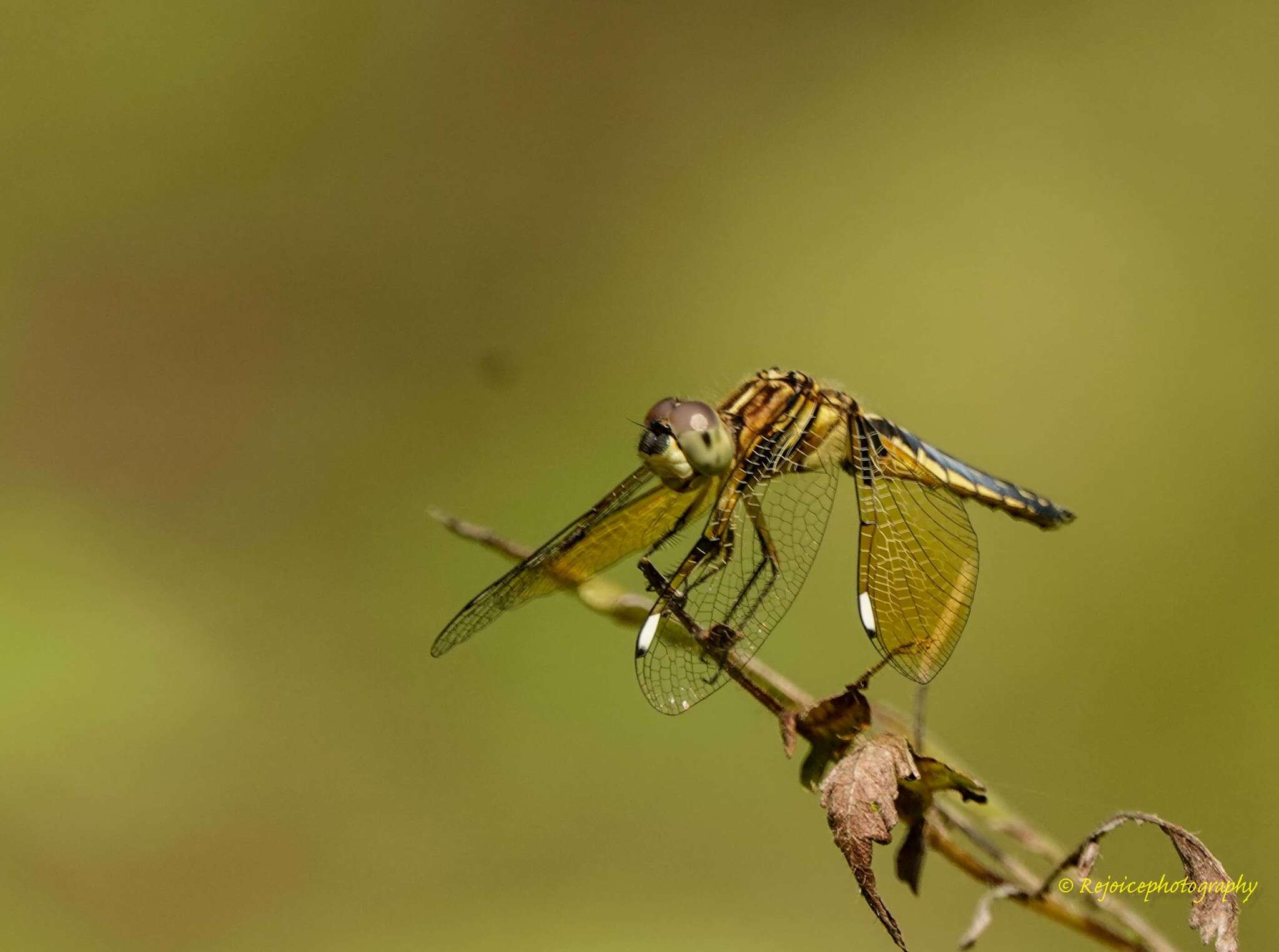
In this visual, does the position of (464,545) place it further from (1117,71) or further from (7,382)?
(1117,71)

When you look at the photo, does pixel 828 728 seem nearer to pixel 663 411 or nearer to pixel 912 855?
pixel 912 855

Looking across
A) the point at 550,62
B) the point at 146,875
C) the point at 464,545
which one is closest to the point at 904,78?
the point at 550,62

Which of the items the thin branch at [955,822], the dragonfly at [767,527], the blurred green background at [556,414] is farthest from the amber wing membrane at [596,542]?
the blurred green background at [556,414]

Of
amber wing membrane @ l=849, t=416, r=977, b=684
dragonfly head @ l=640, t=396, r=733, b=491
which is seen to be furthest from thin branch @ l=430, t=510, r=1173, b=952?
dragonfly head @ l=640, t=396, r=733, b=491

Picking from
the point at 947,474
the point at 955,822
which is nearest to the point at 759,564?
the point at 947,474

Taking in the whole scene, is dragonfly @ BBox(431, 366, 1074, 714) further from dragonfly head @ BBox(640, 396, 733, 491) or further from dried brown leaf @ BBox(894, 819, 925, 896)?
dried brown leaf @ BBox(894, 819, 925, 896)

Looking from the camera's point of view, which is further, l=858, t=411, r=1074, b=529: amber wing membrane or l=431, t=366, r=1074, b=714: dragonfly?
l=858, t=411, r=1074, b=529: amber wing membrane

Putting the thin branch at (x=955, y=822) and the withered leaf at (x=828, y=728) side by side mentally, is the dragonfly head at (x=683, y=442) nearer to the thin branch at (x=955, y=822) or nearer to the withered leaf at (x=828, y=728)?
the thin branch at (x=955, y=822)
